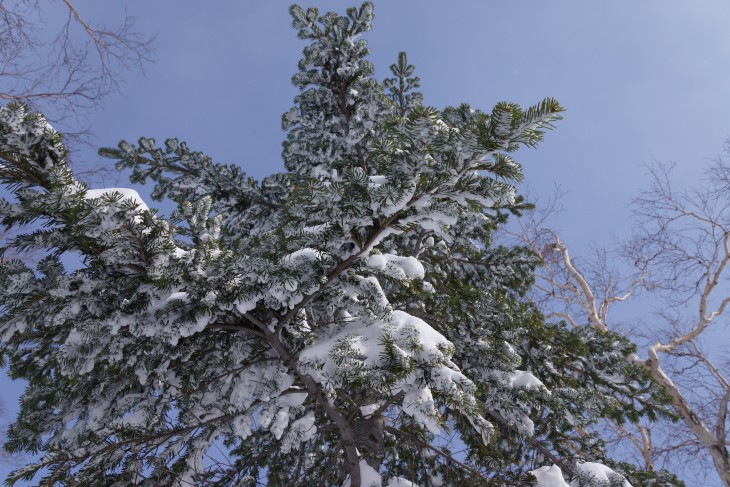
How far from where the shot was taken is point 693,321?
10336 millimetres

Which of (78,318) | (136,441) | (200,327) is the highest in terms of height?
(78,318)

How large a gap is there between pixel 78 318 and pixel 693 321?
12341mm

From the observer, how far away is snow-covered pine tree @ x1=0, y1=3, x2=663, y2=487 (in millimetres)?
2326

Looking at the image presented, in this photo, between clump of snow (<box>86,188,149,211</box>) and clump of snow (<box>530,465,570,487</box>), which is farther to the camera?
clump of snow (<box>530,465,570,487</box>)

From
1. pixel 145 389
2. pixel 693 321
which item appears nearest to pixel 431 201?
pixel 145 389

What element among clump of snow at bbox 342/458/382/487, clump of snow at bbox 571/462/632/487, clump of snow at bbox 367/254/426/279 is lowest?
clump of snow at bbox 571/462/632/487

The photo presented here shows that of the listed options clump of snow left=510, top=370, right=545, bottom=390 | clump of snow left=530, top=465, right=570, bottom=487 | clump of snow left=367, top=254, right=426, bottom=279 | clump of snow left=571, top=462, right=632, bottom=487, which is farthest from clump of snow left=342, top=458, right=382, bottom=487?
clump of snow left=367, top=254, right=426, bottom=279

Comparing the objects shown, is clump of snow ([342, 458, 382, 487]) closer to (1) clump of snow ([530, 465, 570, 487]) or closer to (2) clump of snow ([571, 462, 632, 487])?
(1) clump of snow ([530, 465, 570, 487])

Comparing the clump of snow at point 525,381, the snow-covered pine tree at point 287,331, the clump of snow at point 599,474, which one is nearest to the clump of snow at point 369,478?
the snow-covered pine tree at point 287,331

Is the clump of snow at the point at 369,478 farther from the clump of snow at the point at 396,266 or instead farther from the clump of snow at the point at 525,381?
the clump of snow at the point at 396,266

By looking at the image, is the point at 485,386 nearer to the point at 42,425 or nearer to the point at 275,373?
the point at 275,373

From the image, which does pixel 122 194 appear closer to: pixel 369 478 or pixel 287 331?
pixel 287 331

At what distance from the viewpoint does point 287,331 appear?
3471 mm

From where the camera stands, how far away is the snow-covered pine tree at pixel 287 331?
2.33 metres
